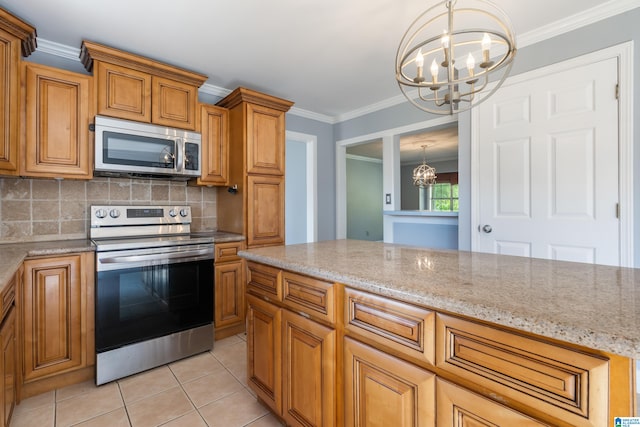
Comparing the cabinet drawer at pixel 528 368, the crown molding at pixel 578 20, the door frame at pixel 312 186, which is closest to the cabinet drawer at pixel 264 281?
the cabinet drawer at pixel 528 368

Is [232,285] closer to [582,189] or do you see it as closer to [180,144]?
[180,144]

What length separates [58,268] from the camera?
6.29 ft

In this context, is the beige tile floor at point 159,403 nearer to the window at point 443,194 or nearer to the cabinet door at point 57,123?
the cabinet door at point 57,123

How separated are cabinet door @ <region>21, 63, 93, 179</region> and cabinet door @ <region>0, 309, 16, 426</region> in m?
1.06

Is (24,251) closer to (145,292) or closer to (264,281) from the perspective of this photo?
(145,292)

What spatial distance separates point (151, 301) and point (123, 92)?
161 centimetres

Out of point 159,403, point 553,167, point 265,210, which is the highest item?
point 553,167

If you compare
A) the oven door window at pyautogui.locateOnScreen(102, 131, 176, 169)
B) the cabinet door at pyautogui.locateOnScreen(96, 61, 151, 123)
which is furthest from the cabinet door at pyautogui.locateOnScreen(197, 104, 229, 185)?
the cabinet door at pyautogui.locateOnScreen(96, 61, 151, 123)

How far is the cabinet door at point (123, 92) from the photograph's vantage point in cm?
226

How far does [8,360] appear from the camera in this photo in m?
1.39

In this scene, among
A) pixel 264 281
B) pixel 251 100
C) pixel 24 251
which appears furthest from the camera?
pixel 251 100

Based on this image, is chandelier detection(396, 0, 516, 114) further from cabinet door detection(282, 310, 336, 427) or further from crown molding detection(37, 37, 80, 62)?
crown molding detection(37, 37, 80, 62)

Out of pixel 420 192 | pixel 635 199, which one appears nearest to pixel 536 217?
pixel 635 199

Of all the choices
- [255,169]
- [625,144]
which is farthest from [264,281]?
[625,144]
